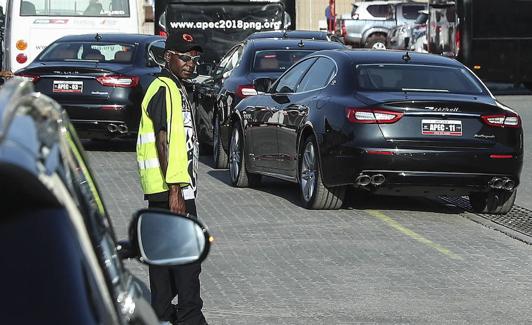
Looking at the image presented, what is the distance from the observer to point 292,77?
14.9 meters

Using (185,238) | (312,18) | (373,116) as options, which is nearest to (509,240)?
(373,116)

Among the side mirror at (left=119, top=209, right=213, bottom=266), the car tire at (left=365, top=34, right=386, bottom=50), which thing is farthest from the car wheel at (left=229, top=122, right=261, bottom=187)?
the car tire at (left=365, top=34, right=386, bottom=50)

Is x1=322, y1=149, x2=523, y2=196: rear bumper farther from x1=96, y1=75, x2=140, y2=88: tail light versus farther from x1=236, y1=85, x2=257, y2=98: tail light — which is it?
x1=96, y1=75, x2=140, y2=88: tail light

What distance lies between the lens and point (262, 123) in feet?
49.1

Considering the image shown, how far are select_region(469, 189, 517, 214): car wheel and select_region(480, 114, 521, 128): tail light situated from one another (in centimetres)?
61

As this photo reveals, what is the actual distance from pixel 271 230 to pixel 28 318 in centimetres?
925

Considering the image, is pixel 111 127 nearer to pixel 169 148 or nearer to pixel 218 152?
pixel 218 152

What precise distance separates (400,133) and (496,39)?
20558mm

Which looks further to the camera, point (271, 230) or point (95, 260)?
point (271, 230)

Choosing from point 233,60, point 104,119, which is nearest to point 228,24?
point 104,119

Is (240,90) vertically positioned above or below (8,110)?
below

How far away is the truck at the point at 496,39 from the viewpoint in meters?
32.6

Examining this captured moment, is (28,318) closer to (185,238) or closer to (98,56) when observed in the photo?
(185,238)

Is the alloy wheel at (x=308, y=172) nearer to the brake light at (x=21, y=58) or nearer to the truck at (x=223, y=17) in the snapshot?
the brake light at (x=21, y=58)
